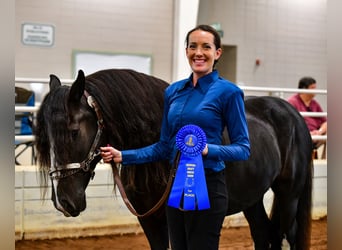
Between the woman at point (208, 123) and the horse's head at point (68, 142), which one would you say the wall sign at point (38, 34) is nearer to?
the horse's head at point (68, 142)

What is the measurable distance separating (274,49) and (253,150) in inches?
261

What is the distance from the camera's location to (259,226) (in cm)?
251

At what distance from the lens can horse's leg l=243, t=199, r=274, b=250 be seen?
8.18 ft

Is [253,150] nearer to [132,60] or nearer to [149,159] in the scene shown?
[149,159]

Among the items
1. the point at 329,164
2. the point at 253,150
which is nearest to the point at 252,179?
the point at 253,150

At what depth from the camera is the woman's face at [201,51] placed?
4.20ft

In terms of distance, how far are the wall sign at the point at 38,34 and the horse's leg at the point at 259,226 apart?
484cm

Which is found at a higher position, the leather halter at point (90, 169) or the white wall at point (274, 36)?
the white wall at point (274, 36)

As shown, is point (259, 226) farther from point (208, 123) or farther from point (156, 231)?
point (208, 123)

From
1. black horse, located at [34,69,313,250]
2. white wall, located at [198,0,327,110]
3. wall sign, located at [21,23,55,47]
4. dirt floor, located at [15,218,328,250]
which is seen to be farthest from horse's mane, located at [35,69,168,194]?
white wall, located at [198,0,327,110]

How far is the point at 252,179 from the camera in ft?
6.55

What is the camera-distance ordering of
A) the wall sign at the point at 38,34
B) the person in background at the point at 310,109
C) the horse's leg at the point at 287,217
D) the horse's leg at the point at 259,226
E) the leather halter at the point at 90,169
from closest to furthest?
the leather halter at the point at 90,169
the horse's leg at the point at 287,217
the horse's leg at the point at 259,226
the person in background at the point at 310,109
the wall sign at the point at 38,34

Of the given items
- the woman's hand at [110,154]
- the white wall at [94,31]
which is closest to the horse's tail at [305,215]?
the woman's hand at [110,154]

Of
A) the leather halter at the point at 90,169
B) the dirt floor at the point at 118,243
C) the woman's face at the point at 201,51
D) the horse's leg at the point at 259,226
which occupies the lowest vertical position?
the dirt floor at the point at 118,243
